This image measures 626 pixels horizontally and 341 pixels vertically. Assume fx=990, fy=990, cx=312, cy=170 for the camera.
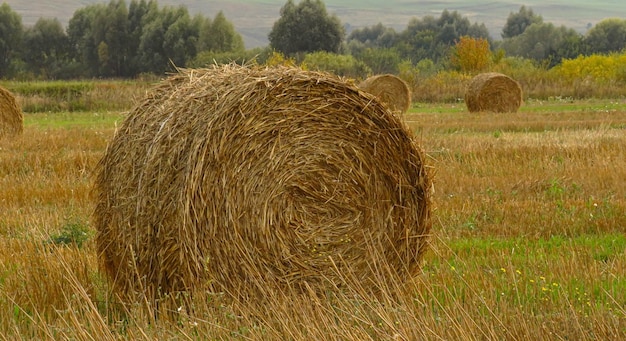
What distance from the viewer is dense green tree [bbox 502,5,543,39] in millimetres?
150125

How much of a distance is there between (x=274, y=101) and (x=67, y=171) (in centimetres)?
775

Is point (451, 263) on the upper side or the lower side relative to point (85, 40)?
upper

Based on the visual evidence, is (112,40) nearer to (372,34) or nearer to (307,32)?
(307,32)

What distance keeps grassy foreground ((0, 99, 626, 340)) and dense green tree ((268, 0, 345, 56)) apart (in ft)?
175

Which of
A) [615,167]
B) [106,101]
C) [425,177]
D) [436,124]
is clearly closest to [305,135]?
[425,177]

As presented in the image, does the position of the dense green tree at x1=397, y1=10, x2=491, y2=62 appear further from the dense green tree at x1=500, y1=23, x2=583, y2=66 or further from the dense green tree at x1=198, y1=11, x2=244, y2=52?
the dense green tree at x1=198, y1=11, x2=244, y2=52

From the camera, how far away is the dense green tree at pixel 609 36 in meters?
89.9

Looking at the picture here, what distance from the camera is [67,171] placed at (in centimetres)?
1391

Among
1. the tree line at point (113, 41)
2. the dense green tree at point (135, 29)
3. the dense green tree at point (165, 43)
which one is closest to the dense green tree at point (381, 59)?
the tree line at point (113, 41)

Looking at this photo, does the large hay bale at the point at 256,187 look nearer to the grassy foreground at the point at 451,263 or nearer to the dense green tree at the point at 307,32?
the grassy foreground at the point at 451,263

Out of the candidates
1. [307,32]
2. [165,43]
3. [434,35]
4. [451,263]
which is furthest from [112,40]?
[451,263]

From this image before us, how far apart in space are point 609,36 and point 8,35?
53933mm

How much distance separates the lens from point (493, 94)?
29.0 m

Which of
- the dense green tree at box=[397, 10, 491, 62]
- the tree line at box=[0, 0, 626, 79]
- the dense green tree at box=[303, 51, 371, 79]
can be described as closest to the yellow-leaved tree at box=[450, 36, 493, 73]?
the tree line at box=[0, 0, 626, 79]
